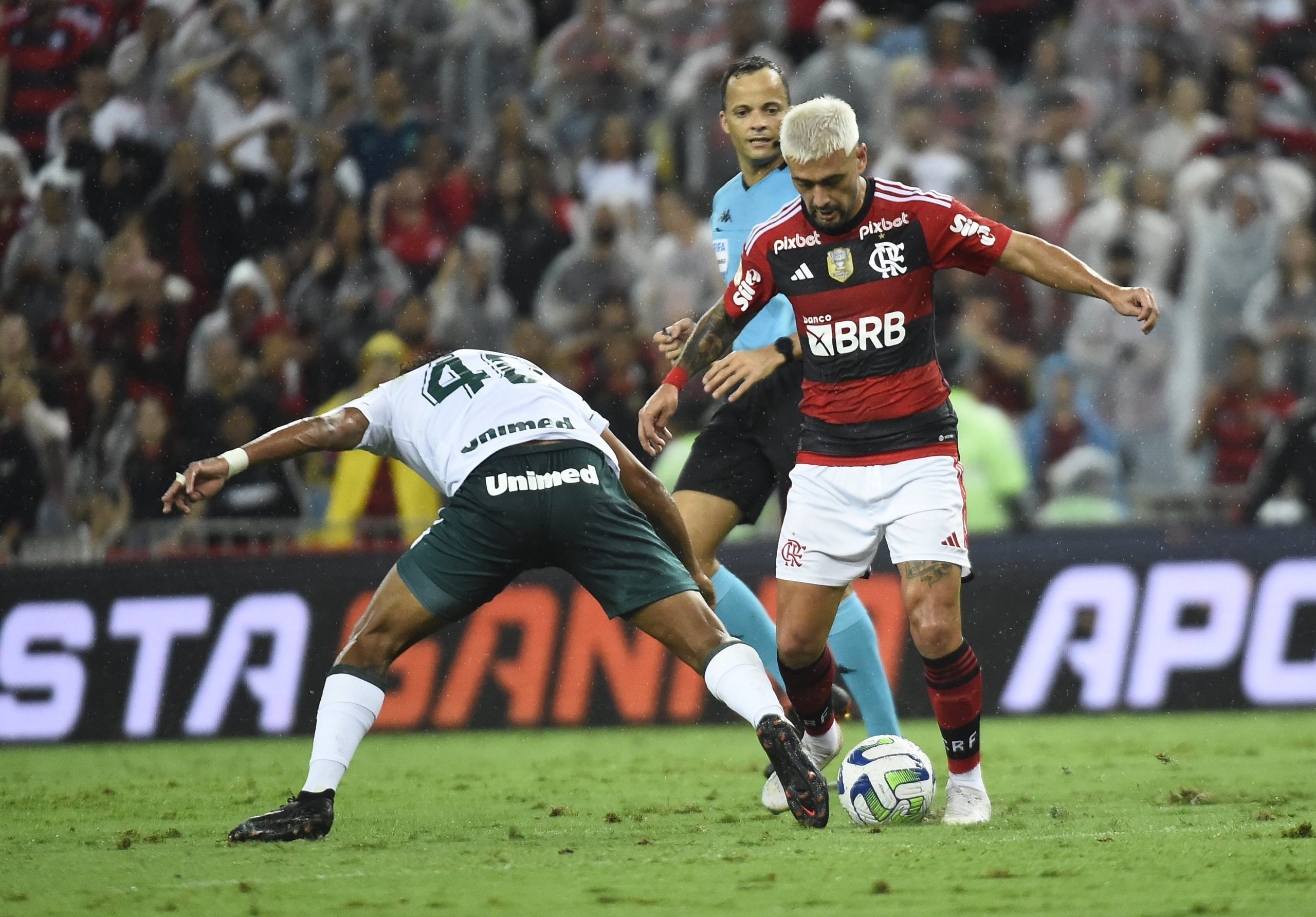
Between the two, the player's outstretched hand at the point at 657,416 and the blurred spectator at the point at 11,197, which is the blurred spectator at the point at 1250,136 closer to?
the player's outstretched hand at the point at 657,416

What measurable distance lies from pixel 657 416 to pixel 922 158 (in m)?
7.91

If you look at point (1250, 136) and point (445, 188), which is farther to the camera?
point (445, 188)

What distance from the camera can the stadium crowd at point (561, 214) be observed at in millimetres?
12578

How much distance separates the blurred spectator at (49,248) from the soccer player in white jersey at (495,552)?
9332 millimetres

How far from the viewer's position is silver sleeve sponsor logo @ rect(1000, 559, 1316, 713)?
34.5 ft

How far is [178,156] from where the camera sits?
589 inches

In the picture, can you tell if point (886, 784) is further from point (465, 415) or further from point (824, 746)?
point (465, 415)

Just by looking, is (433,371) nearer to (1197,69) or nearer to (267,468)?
(267,468)

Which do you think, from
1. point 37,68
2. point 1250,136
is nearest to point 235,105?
point 37,68

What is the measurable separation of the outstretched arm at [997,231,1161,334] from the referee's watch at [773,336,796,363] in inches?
40.9

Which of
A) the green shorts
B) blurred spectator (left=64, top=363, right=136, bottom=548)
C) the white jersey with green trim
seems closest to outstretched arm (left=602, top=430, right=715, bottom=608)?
the white jersey with green trim

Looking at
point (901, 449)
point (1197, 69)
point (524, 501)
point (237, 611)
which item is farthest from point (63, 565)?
point (1197, 69)

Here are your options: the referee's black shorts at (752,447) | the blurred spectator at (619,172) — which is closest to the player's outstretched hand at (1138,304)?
the referee's black shorts at (752,447)

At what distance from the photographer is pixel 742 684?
19.5 ft
